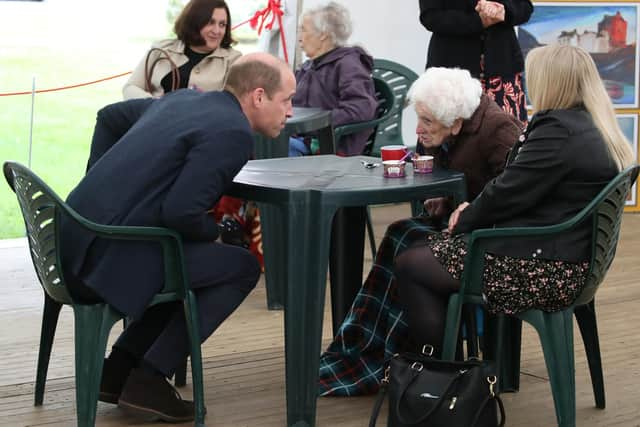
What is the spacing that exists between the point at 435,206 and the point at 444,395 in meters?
1.01

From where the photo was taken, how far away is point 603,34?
6.86m

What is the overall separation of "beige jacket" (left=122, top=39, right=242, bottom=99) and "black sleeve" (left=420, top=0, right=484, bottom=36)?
92 cm

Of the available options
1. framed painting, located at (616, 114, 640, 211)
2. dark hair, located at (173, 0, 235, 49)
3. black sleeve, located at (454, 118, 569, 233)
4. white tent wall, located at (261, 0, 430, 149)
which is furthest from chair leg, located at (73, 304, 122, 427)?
framed painting, located at (616, 114, 640, 211)

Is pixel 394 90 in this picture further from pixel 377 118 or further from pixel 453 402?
pixel 453 402

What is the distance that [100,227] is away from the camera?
113 inches

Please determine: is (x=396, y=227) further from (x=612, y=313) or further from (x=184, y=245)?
(x=612, y=313)

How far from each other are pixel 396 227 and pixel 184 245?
79cm

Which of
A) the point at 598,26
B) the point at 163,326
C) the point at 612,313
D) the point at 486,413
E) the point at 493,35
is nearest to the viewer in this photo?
the point at 486,413

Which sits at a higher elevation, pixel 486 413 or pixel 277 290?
pixel 486 413

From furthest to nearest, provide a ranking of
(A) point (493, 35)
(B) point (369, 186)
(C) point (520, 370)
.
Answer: (A) point (493, 35), (C) point (520, 370), (B) point (369, 186)

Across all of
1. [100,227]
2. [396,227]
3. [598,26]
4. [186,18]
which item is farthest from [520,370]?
[598,26]

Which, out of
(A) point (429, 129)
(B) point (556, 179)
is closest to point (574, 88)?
(B) point (556, 179)

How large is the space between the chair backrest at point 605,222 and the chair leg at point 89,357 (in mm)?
1319

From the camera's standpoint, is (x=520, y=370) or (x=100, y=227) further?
(x=520, y=370)
